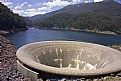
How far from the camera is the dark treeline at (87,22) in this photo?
92.4 metres

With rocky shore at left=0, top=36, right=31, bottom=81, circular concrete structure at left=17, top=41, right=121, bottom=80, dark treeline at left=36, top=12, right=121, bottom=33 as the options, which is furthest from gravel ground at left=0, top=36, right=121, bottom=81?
dark treeline at left=36, top=12, right=121, bottom=33

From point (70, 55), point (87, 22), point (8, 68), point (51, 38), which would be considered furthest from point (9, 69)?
point (87, 22)

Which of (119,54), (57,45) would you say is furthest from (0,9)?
(119,54)

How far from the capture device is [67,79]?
48.5ft

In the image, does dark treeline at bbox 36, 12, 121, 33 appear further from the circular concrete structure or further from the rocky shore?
the rocky shore

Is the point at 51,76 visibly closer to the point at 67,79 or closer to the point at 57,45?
the point at 67,79

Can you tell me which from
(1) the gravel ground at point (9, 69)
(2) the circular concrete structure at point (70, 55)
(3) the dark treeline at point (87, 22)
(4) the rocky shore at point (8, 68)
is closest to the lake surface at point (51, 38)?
(4) the rocky shore at point (8, 68)

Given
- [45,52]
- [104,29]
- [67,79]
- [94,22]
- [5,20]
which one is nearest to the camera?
[67,79]

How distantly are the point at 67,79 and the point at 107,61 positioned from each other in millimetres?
5207

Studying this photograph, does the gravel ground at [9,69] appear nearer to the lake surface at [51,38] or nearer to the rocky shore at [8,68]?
the rocky shore at [8,68]

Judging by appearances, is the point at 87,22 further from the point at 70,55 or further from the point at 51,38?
the point at 70,55

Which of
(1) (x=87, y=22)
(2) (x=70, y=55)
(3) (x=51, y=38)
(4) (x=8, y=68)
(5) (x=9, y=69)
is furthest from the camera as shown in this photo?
(1) (x=87, y=22)

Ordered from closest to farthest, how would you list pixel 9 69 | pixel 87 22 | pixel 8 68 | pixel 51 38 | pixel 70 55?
1. pixel 9 69
2. pixel 8 68
3. pixel 70 55
4. pixel 51 38
5. pixel 87 22

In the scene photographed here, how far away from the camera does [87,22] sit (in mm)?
104438
